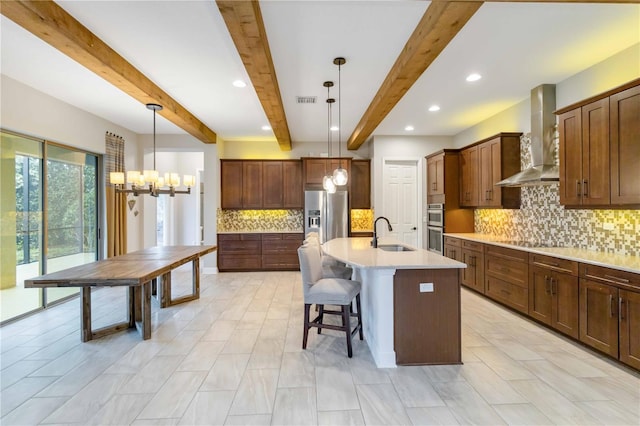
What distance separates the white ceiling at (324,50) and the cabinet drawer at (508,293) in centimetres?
253

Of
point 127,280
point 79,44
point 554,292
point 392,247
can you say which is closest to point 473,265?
point 554,292

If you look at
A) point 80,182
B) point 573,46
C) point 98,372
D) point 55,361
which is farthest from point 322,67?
point 80,182

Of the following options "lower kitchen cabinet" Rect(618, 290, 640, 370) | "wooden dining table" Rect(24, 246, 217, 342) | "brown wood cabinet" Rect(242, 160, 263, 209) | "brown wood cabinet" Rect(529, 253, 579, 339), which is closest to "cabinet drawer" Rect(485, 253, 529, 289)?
"brown wood cabinet" Rect(529, 253, 579, 339)

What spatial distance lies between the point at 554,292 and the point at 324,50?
3404 mm

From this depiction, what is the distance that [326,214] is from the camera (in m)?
6.50

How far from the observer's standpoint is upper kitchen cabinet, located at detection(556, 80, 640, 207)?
2.72m

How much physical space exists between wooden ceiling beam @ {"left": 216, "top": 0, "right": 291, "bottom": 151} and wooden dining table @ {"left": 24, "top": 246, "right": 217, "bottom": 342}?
221cm

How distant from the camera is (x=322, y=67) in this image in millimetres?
3381

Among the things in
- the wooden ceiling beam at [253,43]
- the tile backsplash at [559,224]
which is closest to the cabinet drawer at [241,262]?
the wooden ceiling beam at [253,43]

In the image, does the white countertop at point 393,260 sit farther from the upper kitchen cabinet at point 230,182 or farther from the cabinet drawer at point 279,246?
the upper kitchen cabinet at point 230,182

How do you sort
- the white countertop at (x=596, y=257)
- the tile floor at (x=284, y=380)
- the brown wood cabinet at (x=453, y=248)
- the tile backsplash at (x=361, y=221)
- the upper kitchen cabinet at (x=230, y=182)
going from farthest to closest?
1. the tile backsplash at (x=361, y=221)
2. the upper kitchen cabinet at (x=230, y=182)
3. the brown wood cabinet at (x=453, y=248)
4. the white countertop at (x=596, y=257)
5. the tile floor at (x=284, y=380)

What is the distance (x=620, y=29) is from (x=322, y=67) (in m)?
2.68

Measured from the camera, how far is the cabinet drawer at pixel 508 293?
3.72 meters

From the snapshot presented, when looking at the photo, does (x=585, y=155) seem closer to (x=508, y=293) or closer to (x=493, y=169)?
(x=493, y=169)
